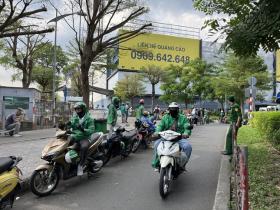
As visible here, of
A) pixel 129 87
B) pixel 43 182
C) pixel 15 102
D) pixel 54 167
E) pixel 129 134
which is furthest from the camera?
pixel 129 87

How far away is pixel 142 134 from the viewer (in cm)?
1277

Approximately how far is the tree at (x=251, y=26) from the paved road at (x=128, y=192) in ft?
8.55

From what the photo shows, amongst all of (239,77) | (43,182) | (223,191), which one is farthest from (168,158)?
(239,77)

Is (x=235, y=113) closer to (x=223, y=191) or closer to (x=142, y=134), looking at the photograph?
(x=142, y=134)

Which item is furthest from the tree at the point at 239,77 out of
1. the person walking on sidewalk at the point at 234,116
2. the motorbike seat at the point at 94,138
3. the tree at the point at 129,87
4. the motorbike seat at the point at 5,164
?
the motorbike seat at the point at 5,164

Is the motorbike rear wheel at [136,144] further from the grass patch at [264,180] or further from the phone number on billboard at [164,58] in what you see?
the phone number on billboard at [164,58]

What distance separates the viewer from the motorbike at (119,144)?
985 centimetres

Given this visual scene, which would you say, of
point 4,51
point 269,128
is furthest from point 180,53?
point 269,128

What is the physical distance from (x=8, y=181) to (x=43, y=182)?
1.38m

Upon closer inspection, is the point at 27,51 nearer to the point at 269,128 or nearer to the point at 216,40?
the point at 269,128

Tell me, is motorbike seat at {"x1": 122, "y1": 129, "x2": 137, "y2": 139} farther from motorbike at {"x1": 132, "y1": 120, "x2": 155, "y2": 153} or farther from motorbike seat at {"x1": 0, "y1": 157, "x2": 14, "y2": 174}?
motorbike seat at {"x1": 0, "y1": 157, "x2": 14, "y2": 174}

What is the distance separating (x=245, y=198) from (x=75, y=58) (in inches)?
1445

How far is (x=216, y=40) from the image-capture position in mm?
5516

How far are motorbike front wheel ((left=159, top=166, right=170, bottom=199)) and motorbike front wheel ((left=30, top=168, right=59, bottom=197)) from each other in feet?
6.34
